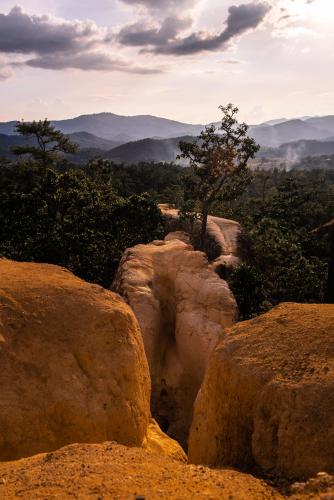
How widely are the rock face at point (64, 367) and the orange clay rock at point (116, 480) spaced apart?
1244mm

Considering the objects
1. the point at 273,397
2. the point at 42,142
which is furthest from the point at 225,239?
the point at 273,397

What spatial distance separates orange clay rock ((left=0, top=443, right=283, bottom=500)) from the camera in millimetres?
5996

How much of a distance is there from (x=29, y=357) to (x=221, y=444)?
398cm

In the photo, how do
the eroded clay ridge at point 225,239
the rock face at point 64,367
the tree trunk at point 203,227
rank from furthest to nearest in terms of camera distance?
the tree trunk at point 203,227 → the eroded clay ridge at point 225,239 → the rock face at point 64,367

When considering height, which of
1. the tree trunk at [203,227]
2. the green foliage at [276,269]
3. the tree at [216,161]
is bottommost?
the green foliage at [276,269]

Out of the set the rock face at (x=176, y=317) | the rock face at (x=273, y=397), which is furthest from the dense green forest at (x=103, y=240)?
the rock face at (x=273, y=397)

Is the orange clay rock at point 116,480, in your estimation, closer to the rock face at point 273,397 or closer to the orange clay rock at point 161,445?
the rock face at point 273,397

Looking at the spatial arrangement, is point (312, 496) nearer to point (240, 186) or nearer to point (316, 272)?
point (316, 272)

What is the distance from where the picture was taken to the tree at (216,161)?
3167cm

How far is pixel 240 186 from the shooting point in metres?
32.4

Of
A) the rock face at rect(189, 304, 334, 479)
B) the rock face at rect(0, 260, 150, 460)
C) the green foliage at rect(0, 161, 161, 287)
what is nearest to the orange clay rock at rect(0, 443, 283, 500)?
the rock face at rect(189, 304, 334, 479)

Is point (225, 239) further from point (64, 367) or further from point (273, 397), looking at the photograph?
point (273, 397)

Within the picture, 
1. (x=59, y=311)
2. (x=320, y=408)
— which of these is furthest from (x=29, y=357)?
(x=320, y=408)

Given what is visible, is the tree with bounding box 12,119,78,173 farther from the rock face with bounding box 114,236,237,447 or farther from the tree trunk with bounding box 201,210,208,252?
the rock face with bounding box 114,236,237,447
